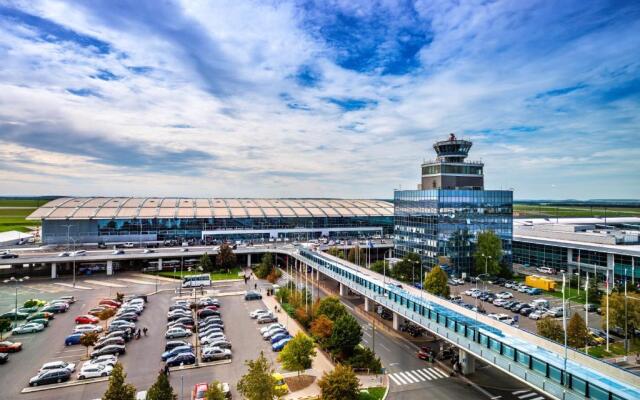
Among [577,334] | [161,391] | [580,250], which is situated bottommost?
[161,391]

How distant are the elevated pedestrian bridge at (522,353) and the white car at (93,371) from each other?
28.7m

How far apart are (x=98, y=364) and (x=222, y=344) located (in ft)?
35.1

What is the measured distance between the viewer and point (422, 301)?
38.5 metres

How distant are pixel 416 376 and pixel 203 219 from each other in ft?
255

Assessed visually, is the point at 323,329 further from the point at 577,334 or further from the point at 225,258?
the point at 225,258

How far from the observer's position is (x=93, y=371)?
3234 centimetres

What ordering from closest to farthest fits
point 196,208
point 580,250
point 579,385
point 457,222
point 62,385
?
point 579,385, point 62,385, point 580,250, point 457,222, point 196,208

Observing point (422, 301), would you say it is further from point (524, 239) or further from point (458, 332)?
point (524, 239)

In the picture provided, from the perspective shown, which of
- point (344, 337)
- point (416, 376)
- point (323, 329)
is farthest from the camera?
point (323, 329)

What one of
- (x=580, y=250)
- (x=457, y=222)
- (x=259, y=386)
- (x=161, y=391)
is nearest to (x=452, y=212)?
(x=457, y=222)

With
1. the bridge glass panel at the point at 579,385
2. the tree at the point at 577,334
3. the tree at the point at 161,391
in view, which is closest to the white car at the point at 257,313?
the tree at the point at 161,391

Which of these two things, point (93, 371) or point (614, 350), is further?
point (614, 350)

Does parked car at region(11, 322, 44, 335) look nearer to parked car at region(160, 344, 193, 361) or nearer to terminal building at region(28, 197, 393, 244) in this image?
parked car at region(160, 344, 193, 361)

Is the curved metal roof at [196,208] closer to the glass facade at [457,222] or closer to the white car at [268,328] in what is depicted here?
the glass facade at [457,222]
